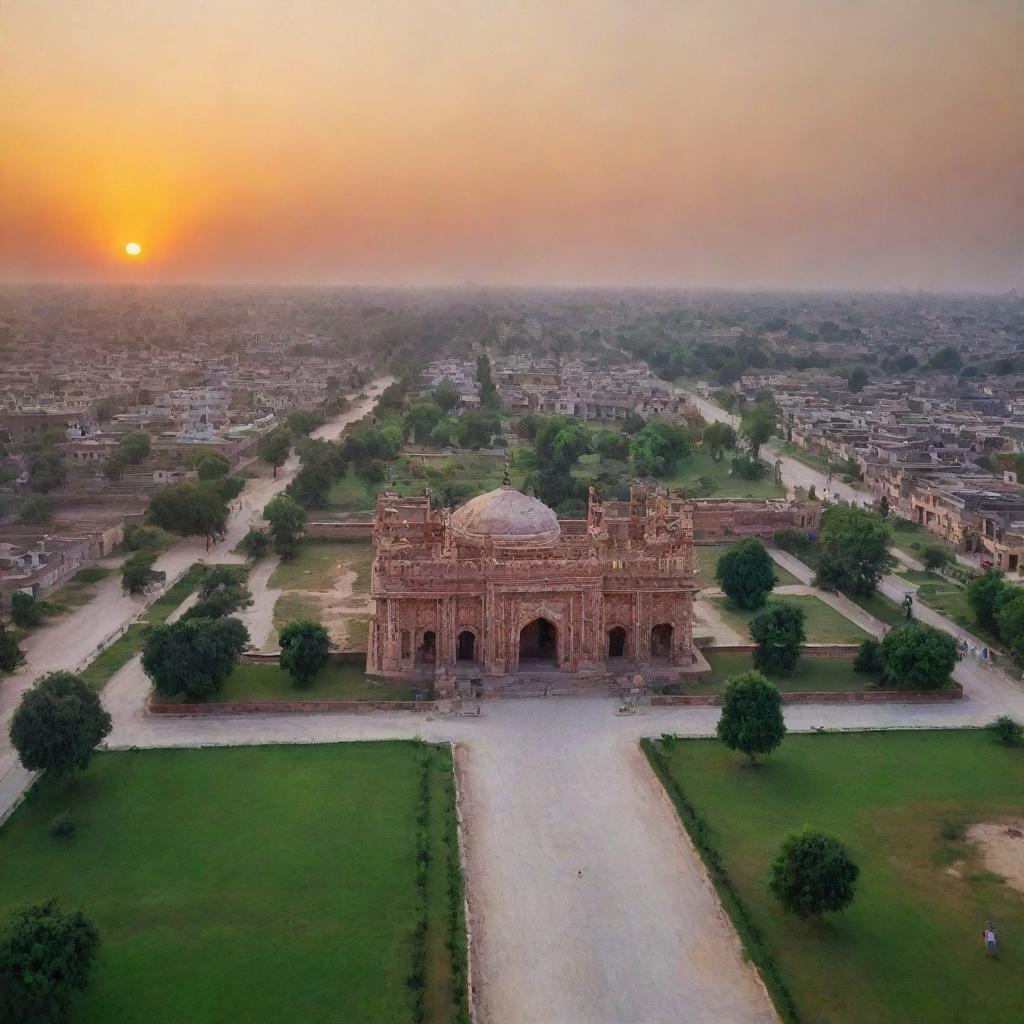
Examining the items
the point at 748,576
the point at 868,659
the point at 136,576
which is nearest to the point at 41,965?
the point at 136,576

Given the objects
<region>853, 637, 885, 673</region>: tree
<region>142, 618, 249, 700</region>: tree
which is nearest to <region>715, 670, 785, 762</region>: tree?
<region>853, 637, 885, 673</region>: tree

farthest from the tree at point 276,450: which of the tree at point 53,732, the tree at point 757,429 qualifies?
the tree at point 53,732

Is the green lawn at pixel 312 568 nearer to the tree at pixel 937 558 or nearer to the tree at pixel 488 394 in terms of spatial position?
the tree at pixel 937 558

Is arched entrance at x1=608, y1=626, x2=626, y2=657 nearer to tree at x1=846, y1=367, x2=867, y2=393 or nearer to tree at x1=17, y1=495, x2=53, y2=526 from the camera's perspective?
tree at x1=17, y1=495, x2=53, y2=526

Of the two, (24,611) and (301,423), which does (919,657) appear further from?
(301,423)

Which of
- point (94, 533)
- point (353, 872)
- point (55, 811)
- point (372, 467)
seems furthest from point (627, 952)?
point (372, 467)
